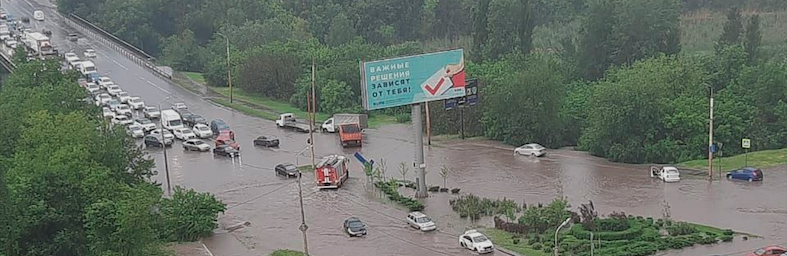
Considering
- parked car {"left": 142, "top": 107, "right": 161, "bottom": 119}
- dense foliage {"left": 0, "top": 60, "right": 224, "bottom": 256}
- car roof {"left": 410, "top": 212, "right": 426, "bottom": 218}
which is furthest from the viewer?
parked car {"left": 142, "top": 107, "right": 161, "bottom": 119}

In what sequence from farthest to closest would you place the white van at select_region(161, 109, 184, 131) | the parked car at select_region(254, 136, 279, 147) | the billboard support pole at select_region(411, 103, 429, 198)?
the white van at select_region(161, 109, 184, 131), the parked car at select_region(254, 136, 279, 147), the billboard support pole at select_region(411, 103, 429, 198)

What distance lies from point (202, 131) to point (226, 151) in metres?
6.11

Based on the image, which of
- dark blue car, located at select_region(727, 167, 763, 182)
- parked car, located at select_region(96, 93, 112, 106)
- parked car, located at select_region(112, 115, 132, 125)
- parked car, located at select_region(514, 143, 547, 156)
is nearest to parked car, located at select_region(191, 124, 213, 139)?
parked car, located at select_region(112, 115, 132, 125)

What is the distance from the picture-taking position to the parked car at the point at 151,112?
77312mm

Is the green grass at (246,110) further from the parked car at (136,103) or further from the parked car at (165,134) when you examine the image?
the parked car at (165,134)

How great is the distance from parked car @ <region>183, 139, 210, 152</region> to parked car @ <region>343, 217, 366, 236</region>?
21.1m

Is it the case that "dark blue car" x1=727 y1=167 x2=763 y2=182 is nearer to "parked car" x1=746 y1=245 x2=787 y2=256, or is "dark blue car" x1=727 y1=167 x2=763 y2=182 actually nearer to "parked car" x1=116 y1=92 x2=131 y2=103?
"parked car" x1=746 y1=245 x2=787 y2=256

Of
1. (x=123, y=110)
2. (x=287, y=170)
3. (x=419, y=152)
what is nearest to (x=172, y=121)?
(x=123, y=110)

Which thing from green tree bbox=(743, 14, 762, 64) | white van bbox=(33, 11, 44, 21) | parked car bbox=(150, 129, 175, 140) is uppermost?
white van bbox=(33, 11, 44, 21)

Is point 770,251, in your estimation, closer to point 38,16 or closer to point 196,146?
point 196,146

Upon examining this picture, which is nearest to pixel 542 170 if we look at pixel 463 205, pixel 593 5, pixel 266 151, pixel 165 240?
pixel 463 205

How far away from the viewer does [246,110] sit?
80875mm

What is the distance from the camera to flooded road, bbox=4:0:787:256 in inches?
1852

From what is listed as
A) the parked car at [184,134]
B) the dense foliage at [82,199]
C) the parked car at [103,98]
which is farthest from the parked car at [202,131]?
the dense foliage at [82,199]
